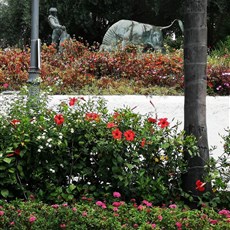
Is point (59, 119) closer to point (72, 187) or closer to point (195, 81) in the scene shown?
point (72, 187)

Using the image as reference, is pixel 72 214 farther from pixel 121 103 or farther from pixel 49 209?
pixel 121 103

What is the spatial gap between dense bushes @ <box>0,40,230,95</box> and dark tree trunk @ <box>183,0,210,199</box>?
340cm

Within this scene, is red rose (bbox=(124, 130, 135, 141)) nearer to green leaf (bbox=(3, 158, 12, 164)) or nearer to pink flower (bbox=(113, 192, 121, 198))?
pink flower (bbox=(113, 192, 121, 198))

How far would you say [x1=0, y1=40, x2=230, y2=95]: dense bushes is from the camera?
27.3ft

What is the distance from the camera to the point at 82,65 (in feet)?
30.8

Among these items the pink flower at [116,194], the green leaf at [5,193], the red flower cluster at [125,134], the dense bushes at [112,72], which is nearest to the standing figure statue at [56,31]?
the dense bushes at [112,72]

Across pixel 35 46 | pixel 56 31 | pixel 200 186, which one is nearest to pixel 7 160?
pixel 200 186

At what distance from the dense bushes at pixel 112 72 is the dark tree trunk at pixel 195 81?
340cm

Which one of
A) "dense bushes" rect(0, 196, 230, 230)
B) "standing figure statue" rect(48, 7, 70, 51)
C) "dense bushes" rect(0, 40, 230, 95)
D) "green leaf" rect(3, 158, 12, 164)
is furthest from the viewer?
"standing figure statue" rect(48, 7, 70, 51)

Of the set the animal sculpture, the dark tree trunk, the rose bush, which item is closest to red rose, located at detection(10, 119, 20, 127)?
the rose bush

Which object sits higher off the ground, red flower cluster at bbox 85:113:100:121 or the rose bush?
red flower cluster at bbox 85:113:100:121

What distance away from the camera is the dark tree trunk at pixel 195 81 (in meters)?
4.47

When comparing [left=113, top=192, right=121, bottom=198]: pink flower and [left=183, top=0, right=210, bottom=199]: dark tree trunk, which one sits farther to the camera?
[left=183, top=0, right=210, bottom=199]: dark tree trunk

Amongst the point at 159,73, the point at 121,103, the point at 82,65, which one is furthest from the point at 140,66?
the point at 121,103
